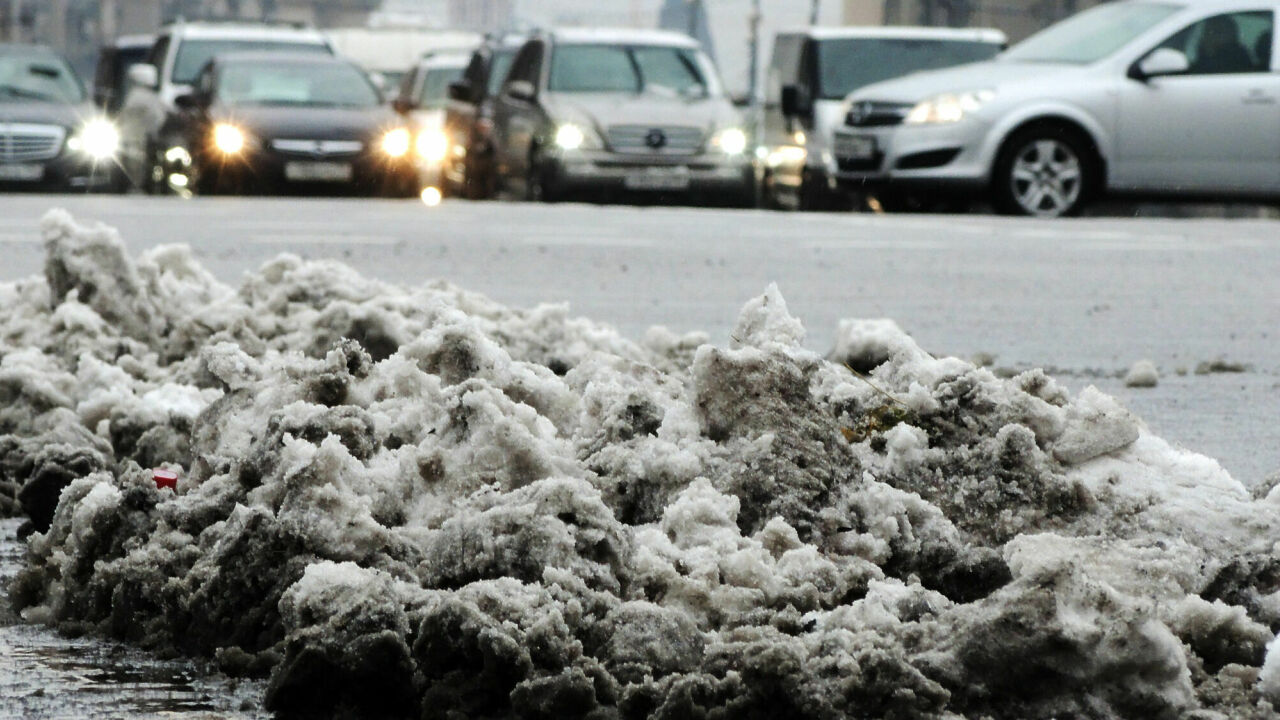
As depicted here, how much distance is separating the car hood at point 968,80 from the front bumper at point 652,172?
1.86 meters

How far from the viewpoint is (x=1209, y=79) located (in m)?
16.2

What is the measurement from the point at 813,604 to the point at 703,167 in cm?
1593

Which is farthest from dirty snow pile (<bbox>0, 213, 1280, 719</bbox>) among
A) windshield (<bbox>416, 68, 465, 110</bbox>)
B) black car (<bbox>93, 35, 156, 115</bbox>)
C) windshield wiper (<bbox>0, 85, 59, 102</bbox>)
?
black car (<bbox>93, 35, 156, 115</bbox>)

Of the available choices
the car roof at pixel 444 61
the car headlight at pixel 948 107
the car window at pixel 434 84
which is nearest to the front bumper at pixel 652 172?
the car headlight at pixel 948 107

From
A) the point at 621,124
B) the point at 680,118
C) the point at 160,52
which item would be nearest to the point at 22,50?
the point at 160,52

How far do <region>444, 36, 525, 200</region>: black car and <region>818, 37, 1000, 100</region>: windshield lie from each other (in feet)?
10.2

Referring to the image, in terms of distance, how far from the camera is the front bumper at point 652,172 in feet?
62.3

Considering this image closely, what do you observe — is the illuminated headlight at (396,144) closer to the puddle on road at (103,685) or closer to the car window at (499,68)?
the car window at (499,68)

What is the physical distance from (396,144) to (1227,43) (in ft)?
24.3

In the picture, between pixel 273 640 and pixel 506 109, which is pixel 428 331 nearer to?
pixel 273 640

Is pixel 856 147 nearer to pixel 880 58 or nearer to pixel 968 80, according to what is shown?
pixel 968 80

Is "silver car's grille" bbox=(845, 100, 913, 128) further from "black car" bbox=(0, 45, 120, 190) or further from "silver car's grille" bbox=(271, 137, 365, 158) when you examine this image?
"black car" bbox=(0, 45, 120, 190)

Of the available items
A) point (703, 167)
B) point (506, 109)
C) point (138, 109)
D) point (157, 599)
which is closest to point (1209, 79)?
point (703, 167)

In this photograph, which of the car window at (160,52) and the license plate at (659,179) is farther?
the car window at (160,52)
